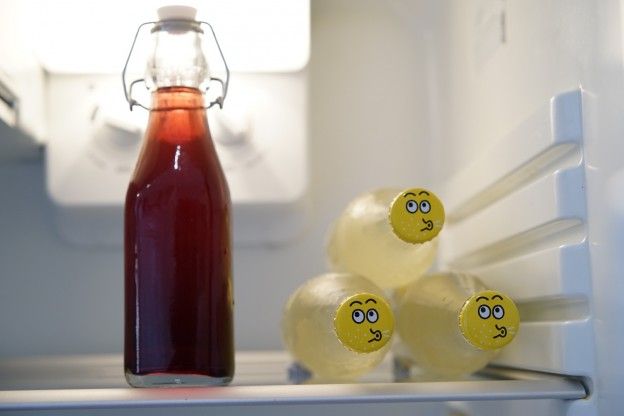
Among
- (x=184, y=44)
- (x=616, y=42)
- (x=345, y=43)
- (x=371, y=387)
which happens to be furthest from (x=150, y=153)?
(x=345, y=43)

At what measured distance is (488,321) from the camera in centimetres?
94

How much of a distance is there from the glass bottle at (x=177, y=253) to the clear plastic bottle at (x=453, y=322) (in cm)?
20

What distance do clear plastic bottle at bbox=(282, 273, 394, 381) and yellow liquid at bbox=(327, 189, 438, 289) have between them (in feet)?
0.18

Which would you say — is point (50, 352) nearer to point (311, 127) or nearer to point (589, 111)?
point (311, 127)

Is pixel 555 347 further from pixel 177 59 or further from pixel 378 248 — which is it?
pixel 177 59

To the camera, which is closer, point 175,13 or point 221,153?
point 175,13

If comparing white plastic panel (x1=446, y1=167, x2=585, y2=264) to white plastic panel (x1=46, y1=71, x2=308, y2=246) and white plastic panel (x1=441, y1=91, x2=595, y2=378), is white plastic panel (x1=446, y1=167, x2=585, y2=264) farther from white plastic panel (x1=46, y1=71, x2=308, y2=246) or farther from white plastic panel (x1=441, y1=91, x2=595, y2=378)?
white plastic panel (x1=46, y1=71, x2=308, y2=246)

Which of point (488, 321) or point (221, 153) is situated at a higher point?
point (221, 153)

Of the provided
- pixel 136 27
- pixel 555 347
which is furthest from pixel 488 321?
pixel 136 27

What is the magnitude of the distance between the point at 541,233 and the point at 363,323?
21 centimetres

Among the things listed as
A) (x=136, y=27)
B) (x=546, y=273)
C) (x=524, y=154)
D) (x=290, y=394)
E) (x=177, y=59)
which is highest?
(x=136, y=27)

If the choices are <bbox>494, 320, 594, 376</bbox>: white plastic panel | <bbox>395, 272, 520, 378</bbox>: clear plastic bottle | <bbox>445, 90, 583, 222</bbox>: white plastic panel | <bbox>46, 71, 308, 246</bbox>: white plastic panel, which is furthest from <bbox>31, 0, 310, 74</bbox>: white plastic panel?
<bbox>494, 320, 594, 376</bbox>: white plastic panel

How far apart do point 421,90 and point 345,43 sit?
13 centimetres

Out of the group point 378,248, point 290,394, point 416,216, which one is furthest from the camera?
point 378,248
